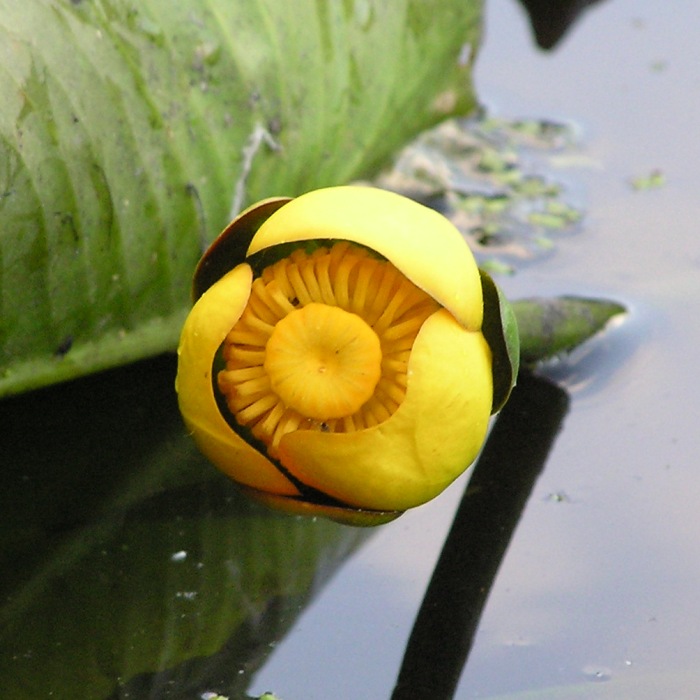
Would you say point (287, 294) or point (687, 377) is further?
point (687, 377)

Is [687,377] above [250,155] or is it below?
below

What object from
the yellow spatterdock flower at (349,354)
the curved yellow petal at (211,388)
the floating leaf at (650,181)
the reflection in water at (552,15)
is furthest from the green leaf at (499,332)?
the reflection in water at (552,15)

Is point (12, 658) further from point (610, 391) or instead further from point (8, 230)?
point (610, 391)

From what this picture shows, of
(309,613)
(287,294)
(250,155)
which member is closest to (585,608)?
(309,613)

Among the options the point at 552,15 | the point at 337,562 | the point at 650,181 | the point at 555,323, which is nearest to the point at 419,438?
the point at 337,562

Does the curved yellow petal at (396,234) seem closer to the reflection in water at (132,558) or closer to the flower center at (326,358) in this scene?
the flower center at (326,358)

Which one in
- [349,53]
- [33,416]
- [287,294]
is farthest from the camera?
[349,53]

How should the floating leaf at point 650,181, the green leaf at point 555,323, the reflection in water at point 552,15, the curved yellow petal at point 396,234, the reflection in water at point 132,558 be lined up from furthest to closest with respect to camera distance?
the reflection in water at point 552,15
the floating leaf at point 650,181
the green leaf at point 555,323
the reflection in water at point 132,558
the curved yellow petal at point 396,234

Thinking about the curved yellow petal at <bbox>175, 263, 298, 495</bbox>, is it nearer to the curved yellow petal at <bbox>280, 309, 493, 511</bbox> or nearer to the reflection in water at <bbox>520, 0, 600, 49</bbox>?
the curved yellow petal at <bbox>280, 309, 493, 511</bbox>
